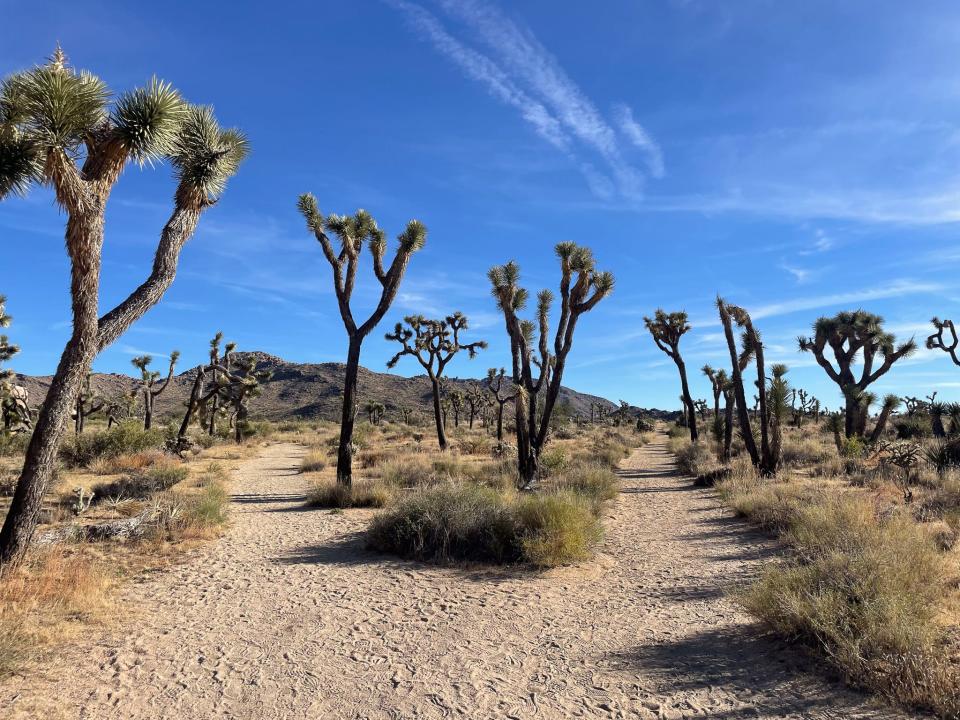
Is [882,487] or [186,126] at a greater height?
[186,126]

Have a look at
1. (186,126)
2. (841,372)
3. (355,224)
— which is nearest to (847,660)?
(186,126)

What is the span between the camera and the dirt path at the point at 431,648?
4145mm

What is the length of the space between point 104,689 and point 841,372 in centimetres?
3064

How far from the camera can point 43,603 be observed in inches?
223

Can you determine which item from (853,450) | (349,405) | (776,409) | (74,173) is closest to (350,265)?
(349,405)

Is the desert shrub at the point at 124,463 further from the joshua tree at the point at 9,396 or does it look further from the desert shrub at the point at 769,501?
the desert shrub at the point at 769,501

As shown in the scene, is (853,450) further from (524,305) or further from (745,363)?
(524,305)

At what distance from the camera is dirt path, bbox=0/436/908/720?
4145 millimetres

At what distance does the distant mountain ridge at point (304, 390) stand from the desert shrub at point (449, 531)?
187 feet

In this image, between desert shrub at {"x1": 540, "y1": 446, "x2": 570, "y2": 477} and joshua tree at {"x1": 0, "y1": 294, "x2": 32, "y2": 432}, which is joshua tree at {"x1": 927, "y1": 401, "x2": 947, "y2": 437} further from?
joshua tree at {"x1": 0, "y1": 294, "x2": 32, "y2": 432}

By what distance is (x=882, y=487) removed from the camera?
41.9 feet

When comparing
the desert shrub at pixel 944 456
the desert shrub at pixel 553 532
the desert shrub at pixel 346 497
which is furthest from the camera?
the desert shrub at pixel 944 456

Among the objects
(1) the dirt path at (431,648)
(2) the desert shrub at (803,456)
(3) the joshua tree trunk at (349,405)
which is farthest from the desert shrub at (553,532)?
(2) the desert shrub at (803,456)

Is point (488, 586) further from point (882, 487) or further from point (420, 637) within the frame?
point (882, 487)
